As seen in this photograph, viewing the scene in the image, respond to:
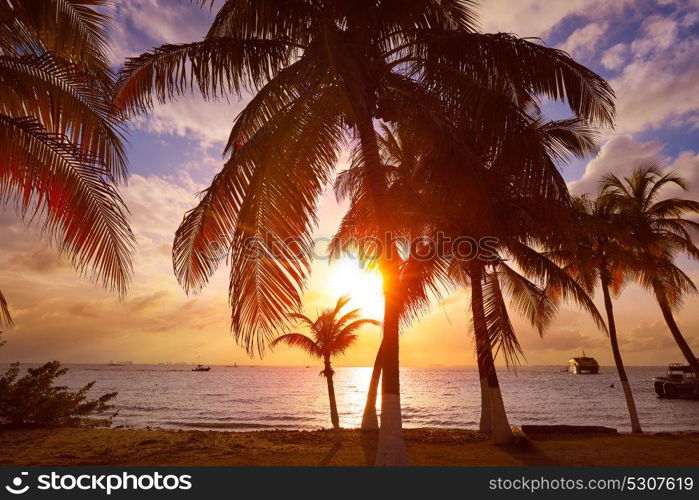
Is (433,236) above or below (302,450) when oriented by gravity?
above

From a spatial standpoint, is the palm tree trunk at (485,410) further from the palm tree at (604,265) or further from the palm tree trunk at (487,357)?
the palm tree at (604,265)

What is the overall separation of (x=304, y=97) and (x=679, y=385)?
62182 millimetres

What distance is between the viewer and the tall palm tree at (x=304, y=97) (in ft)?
22.9

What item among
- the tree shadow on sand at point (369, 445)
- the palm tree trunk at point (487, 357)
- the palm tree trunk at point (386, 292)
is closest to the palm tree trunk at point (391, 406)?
the palm tree trunk at point (386, 292)

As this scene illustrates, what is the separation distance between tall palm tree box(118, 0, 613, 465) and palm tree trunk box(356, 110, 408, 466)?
0.02 meters

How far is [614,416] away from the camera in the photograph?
48.2 metres

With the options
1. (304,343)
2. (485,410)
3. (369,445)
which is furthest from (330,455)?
(485,410)

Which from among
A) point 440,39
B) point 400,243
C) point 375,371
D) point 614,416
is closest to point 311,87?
point 440,39

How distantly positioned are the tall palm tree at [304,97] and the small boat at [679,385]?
5420 centimetres

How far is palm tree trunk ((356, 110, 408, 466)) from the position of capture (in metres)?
8.07

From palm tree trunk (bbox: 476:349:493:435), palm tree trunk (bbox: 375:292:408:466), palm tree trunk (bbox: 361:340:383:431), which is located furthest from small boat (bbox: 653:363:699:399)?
palm tree trunk (bbox: 375:292:408:466)

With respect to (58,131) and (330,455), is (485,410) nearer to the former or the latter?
(330,455)

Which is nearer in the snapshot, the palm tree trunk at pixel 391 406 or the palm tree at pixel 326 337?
the palm tree trunk at pixel 391 406

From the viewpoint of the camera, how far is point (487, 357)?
12.1 m
